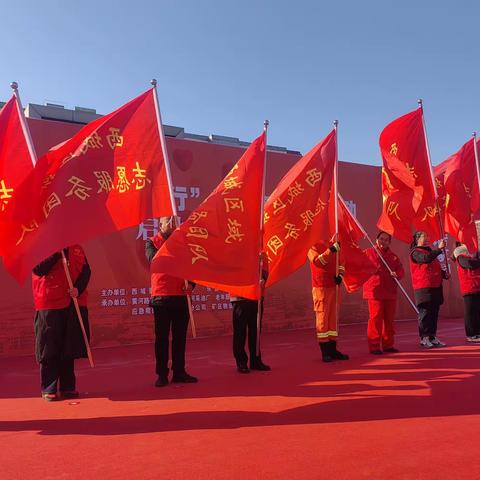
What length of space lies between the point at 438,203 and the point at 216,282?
107 inches

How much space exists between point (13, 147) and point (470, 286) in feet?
16.9

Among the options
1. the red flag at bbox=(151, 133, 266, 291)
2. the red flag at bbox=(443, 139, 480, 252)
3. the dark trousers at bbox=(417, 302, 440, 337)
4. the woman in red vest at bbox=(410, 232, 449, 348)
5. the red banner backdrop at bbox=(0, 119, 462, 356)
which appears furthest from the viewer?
the red banner backdrop at bbox=(0, 119, 462, 356)

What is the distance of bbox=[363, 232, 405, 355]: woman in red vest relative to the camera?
5625 mm

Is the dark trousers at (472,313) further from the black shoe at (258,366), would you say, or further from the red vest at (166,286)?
the red vest at (166,286)

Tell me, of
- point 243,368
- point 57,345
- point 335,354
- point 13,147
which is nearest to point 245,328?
point 243,368

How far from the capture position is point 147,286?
7688 mm

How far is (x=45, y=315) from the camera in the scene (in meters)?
3.72

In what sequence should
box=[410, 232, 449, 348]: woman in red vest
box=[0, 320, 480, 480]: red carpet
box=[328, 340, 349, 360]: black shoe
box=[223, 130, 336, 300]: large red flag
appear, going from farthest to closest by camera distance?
box=[410, 232, 449, 348]: woman in red vest < box=[328, 340, 349, 360]: black shoe < box=[223, 130, 336, 300]: large red flag < box=[0, 320, 480, 480]: red carpet

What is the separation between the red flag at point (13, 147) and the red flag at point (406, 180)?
3.18 meters

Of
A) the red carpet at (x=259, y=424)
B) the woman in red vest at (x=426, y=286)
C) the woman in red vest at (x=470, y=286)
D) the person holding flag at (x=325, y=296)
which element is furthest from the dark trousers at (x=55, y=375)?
the woman in red vest at (x=470, y=286)

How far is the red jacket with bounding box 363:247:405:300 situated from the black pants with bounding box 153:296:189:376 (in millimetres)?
2313

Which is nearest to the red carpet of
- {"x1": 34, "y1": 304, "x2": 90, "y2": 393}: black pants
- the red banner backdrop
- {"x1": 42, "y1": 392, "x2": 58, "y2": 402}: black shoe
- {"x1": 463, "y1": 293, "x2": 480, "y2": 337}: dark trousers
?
{"x1": 42, "y1": 392, "x2": 58, "y2": 402}: black shoe

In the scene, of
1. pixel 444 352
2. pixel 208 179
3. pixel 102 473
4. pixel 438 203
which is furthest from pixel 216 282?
pixel 208 179

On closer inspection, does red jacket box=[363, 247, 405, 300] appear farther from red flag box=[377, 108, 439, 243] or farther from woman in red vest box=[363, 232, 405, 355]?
red flag box=[377, 108, 439, 243]
